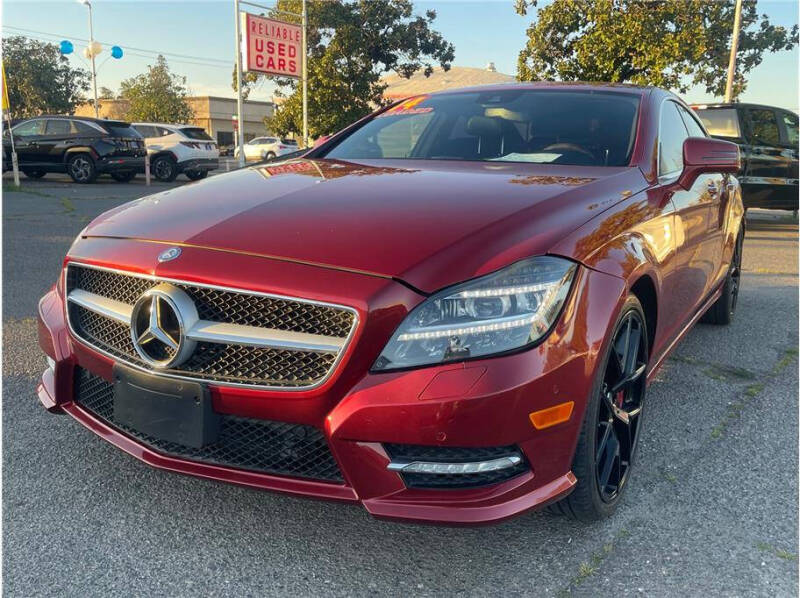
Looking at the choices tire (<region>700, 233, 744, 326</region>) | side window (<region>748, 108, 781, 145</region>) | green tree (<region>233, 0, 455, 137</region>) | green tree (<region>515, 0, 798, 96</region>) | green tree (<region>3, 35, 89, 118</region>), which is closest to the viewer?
tire (<region>700, 233, 744, 326</region>)

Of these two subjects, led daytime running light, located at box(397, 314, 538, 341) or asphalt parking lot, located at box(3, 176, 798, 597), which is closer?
led daytime running light, located at box(397, 314, 538, 341)

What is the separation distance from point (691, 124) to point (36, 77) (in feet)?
145

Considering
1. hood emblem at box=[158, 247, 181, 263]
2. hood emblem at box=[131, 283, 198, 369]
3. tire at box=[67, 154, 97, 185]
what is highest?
hood emblem at box=[158, 247, 181, 263]

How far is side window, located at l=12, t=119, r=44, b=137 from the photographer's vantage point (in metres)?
16.7

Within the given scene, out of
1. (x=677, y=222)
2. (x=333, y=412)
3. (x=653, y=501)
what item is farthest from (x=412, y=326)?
(x=677, y=222)

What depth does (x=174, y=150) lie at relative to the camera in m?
18.2

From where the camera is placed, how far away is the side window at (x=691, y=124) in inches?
153

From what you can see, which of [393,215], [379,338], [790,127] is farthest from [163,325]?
[790,127]

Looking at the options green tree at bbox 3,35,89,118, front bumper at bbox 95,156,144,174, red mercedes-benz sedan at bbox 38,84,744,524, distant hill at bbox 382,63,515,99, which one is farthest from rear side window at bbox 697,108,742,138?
green tree at bbox 3,35,89,118

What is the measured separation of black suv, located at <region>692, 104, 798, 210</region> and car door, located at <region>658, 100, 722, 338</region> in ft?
23.2

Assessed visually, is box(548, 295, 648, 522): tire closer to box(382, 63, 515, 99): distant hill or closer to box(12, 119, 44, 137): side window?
box(12, 119, 44, 137): side window

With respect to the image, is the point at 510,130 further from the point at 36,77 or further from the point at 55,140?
the point at 36,77

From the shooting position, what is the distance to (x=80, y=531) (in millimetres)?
2145

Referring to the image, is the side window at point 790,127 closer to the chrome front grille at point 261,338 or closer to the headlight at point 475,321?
the headlight at point 475,321
